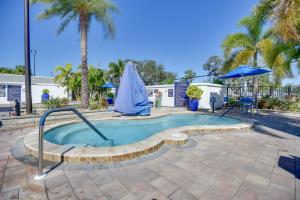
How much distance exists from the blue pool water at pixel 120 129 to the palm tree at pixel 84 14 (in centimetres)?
465

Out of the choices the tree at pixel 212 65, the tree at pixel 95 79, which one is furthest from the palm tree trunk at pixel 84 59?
the tree at pixel 212 65

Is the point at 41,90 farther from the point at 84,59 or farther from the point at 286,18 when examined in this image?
the point at 286,18

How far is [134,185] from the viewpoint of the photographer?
2344 mm

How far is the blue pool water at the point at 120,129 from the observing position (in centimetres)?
529

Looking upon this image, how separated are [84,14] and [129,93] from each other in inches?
270

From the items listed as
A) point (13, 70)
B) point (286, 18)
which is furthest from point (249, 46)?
point (13, 70)

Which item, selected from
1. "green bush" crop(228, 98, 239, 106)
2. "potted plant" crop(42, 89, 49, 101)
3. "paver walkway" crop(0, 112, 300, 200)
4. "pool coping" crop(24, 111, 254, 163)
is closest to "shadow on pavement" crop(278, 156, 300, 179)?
"paver walkway" crop(0, 112, 300, 200)

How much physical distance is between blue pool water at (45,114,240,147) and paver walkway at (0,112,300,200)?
6.24 feet

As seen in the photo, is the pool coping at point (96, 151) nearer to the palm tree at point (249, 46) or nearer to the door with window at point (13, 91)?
the palm tree at point (249, 46)

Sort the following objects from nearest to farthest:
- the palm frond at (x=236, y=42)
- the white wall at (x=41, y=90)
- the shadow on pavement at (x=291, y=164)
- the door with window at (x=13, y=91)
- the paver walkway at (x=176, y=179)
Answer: the paver walkway at (x=176, y=179)
the shadow on pavement at (x=291, y=164)
the palm frond at (x=236, y=42)
the door with window at (x=13, y=91)
the white wall at (x=41, y=90)

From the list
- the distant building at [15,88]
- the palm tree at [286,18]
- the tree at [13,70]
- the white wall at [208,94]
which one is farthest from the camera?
the tree at [13,70]

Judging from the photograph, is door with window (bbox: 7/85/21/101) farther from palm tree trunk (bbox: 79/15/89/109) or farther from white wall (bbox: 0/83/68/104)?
palm tree trunk (bbox: 79/15/89/109)

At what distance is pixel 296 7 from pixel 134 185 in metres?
6.36

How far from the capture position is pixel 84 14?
10742 millimetres
